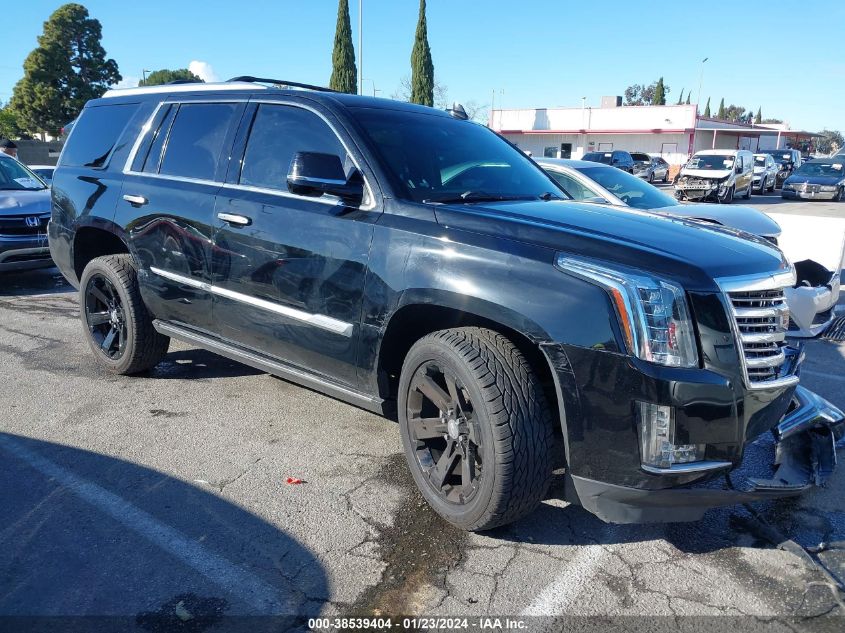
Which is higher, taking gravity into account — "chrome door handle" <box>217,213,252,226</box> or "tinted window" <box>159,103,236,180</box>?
"tinted window" <box>159,103,236,180</box>

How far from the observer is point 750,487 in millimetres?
2852

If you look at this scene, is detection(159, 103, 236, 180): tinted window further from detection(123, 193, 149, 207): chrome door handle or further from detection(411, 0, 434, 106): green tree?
detection(411, 0, 434, 106): green tree

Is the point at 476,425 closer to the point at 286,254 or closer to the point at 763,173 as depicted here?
the point at 286,254

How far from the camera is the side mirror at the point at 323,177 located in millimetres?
3430

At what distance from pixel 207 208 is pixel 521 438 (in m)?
2.47

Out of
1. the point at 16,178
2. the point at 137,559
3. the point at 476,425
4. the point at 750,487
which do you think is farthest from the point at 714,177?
Answer: the point at 137,559

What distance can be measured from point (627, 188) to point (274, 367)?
5.58 metres

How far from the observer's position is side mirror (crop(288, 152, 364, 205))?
11.3 feet

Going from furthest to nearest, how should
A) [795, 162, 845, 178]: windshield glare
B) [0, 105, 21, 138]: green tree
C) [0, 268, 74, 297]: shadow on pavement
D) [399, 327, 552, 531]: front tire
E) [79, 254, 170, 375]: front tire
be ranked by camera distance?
[0, 105, 21, 138]: green tree
[795, 162, 845, 178]: windshield glare
[0, 268, 74, 297]: shadow on pavement
[79, 254, 170, 375]: front tire
[399, 327, 552, 531]: front tire

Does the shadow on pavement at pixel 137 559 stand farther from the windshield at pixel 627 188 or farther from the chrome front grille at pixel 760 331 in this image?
the windshield at pixel 627 188

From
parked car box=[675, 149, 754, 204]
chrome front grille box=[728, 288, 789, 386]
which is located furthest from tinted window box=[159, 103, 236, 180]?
parked car box=[675, 149, 754, 204]

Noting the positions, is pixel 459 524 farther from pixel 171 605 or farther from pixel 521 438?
pixel 171 605

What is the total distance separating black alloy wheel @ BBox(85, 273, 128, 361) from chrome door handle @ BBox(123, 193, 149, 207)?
2.35 ft

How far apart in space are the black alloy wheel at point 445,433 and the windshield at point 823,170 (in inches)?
1151
